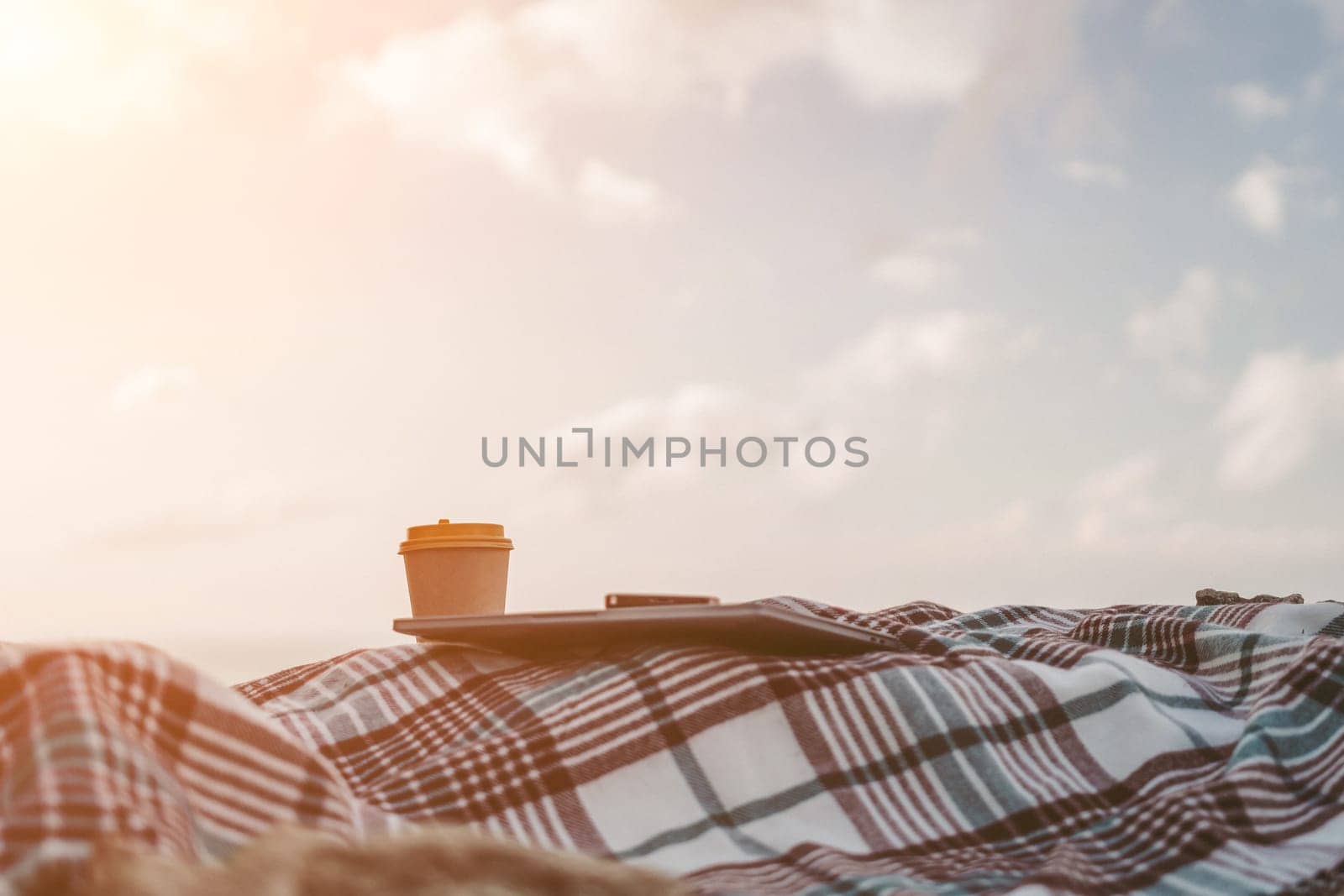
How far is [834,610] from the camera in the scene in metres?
1.45

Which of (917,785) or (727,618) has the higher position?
(727,618)

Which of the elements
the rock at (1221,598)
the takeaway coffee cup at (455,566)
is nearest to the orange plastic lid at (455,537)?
the takeaway coffee cup at (455,566)

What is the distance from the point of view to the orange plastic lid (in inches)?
61.9

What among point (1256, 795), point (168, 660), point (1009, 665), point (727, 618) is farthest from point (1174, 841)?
point (168, 660)

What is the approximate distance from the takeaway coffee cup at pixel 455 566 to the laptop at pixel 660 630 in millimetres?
345

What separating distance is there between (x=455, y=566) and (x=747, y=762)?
734 mm

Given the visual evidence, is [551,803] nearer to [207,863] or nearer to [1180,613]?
[207,863]

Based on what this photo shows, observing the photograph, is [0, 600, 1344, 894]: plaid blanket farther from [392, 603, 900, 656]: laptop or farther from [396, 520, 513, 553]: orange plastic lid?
[396, 520, 513, 553]: orange plastic lid

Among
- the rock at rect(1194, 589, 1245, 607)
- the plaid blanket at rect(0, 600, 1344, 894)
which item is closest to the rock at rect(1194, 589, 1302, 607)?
the rock at rect(1194, 589, 1245, 607)

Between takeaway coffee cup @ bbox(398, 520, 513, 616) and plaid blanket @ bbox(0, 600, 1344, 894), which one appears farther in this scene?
takeaway coffee cup @ bbox(398, 520, 513, 616)

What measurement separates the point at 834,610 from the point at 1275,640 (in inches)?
19.3

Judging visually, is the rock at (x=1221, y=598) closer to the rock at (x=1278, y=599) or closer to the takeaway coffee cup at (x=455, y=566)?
the rock at (x=1278, y=599)

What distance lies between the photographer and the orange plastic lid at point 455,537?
1.57 meters

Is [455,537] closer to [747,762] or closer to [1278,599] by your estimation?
[747,762]
